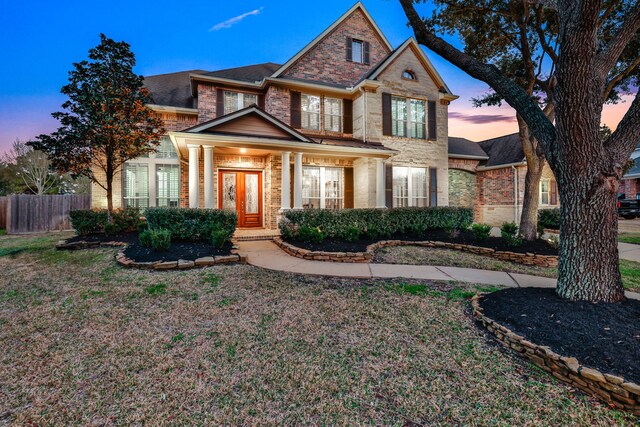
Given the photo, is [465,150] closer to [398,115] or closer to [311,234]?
[398,115]

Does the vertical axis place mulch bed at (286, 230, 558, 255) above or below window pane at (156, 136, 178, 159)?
below

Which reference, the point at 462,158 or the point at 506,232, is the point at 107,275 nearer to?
the point at 506,232

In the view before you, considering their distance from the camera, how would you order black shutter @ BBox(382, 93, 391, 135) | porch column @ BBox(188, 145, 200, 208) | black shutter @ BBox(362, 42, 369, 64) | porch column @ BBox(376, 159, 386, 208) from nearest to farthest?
porch column @ BBox(188, 145, 200, 208), porch column @ BBox(376, 159, 386, 208), black shutter @ BBox(382, 93, 391, 135), black shutter @ BBox(362, 42, 369, 64)

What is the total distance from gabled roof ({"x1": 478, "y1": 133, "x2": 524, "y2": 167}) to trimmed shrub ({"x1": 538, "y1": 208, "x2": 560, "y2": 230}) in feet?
9.10

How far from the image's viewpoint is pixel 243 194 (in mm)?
10805

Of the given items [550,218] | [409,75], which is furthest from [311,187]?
[550,218]

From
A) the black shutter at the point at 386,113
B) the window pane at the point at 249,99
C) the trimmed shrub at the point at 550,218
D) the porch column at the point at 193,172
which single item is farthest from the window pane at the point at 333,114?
the trimmed shrub at the point at 550,218

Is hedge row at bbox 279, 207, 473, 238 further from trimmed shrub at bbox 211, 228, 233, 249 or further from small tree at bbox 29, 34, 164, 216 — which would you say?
small tree at bbox 29, 34, 164, 216

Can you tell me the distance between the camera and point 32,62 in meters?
16.6

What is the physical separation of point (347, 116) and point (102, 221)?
10279 mm

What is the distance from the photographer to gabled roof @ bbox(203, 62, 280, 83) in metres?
11.4

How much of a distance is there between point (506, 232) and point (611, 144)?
5454 mm

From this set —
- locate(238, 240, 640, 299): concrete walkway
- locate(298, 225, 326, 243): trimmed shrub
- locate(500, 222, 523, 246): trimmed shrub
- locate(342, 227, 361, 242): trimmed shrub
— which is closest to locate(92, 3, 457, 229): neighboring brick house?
locate(298, 225, 326, 243): trimmed shrub

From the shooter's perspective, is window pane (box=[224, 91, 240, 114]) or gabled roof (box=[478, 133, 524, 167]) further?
gabled roof (box=[478, 133, 524, 167])
